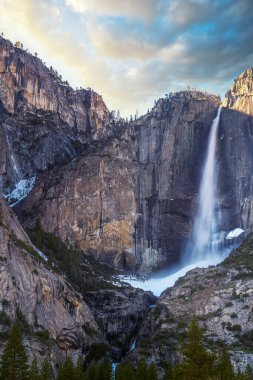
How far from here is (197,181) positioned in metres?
176

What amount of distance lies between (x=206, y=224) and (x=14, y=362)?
11644cm

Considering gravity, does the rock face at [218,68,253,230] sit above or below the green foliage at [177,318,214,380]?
above

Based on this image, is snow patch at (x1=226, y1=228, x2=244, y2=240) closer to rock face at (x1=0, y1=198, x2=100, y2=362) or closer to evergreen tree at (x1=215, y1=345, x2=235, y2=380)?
rock face at (x1=0, y1=198, x2=100, y2=362)

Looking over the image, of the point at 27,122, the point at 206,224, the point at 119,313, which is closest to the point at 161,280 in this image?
the point at 206,224

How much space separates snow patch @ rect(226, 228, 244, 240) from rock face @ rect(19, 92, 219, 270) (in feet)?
45.7

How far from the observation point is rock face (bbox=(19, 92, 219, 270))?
166625 mm

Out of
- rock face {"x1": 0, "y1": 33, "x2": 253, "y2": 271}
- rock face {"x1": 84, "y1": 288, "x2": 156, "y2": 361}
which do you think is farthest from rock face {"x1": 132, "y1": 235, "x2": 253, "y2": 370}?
rock face {"x1": 0, "y1": 33, "x2": 253, "y2": 271}

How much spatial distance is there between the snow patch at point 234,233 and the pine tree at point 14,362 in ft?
358

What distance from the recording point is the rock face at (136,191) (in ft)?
547

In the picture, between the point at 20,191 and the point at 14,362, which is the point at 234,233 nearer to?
the point at 20,191

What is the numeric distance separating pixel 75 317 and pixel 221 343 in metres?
30.2

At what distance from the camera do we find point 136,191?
17425cm

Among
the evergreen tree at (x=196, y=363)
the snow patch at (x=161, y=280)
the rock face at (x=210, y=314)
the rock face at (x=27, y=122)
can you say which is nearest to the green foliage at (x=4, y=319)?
the rock face at (x=210, y=314)

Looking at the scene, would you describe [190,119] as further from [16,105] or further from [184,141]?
[16,105]
